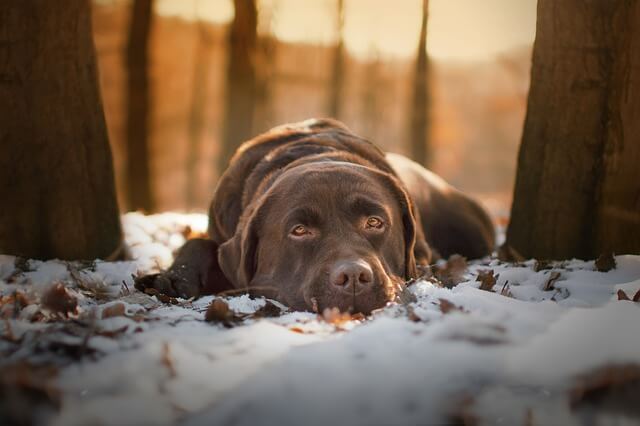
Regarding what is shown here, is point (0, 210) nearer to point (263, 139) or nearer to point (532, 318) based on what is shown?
point (263, 139)

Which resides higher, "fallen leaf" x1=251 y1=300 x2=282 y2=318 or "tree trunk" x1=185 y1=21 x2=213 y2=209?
"fallen leaf" x1=251 y1=300 x2=282 y2=318

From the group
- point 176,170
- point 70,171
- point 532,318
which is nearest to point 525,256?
point 532,318

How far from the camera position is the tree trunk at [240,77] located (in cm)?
1182

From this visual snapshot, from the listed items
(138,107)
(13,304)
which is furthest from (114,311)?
(138,107)

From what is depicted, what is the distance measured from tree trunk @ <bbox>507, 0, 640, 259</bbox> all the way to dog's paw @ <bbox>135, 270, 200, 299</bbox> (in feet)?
8.07

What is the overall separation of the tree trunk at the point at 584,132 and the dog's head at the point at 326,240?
1077 mm

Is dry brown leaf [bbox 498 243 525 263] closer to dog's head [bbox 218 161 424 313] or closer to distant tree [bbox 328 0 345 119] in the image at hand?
dog's head [bbox 218 161 424 313]

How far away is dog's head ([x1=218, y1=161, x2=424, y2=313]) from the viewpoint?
3.45 m

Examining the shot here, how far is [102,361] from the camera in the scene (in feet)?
7.34

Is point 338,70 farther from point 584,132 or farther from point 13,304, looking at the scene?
point 13,304

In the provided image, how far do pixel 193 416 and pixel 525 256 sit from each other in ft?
11.5

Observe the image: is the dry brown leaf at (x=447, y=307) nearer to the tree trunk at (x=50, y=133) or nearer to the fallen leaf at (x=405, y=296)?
the fallen leaf at (x=405, y=296)

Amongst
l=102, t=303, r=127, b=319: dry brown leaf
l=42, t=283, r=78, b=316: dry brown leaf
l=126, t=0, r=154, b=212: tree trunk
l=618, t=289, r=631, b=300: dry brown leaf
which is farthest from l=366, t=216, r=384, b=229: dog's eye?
l=126, t=0, r=154, b=212: tree trunk

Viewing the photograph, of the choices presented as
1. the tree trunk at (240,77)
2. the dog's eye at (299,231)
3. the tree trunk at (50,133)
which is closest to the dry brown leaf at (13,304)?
the tree trunk at (50,133)
